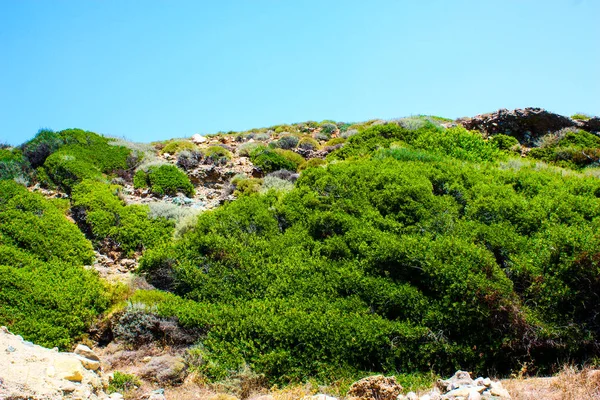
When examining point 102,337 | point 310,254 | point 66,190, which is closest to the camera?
point 102,337

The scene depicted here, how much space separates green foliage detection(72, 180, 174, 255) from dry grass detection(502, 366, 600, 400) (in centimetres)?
900

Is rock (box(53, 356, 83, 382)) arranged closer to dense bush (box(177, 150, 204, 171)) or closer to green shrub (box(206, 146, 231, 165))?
dense bush (box(177, 150, 204, 171))

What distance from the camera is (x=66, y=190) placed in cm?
1467

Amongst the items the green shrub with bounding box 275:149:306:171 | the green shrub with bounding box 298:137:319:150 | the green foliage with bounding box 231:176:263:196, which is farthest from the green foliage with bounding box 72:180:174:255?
the green shrub with bounding box 298:137:319:150

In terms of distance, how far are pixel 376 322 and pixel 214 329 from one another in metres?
2.91

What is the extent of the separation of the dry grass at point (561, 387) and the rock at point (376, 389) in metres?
1.48

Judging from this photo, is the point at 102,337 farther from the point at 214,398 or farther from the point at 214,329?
the point at 214,398

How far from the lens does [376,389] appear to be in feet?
21.0

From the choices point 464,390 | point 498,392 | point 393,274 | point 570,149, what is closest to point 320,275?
point 393,274

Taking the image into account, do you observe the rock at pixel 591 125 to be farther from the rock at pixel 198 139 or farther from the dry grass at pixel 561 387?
the rock at pixel 198 139

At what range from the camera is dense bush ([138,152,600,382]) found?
7.70 metres

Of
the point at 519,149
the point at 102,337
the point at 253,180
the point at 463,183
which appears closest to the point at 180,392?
the point at 102,337

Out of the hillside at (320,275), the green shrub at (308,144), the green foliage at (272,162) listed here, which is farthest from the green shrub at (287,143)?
the hillside at (320,275)

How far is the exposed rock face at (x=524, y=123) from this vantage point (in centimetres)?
1919
